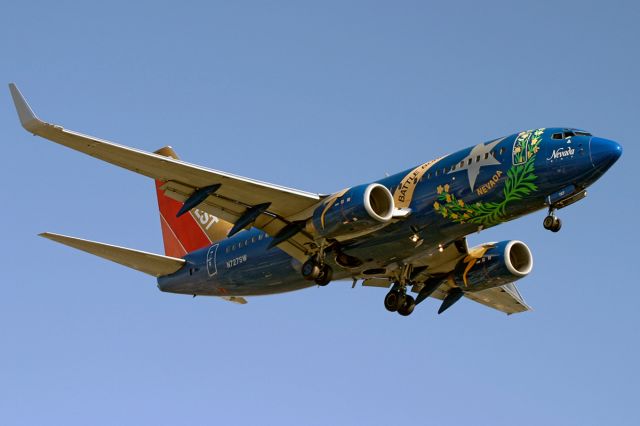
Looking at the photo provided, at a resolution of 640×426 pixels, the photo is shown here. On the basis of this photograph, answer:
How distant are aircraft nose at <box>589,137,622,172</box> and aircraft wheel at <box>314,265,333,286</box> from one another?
9855mm

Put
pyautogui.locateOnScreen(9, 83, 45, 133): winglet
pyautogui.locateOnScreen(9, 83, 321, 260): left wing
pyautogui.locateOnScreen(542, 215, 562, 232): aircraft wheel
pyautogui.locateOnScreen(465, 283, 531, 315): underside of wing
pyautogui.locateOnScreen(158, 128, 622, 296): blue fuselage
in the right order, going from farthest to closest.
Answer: pyautogui.locateOnScreen(465, 283, 531, 315): underside of wing < pyautogui.locateOnScreen(542, 215, 562, 232): aircraft wheel < pyautogui.locateOnScreen(158, 128, 622, 296): blue fuselage < pyautogui.locateOnScreen(9, 83, 321, 260): left wing < pyautogui.locateOnScreen(9, 83, 45, 133): winglet

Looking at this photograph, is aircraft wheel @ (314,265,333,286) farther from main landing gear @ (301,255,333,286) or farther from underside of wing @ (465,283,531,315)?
underside of wing @ (465,283,531,315)

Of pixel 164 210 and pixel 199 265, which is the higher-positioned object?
pixel 164 210

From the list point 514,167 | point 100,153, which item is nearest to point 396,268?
point 514,167

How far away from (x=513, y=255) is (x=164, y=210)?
15.7 metres

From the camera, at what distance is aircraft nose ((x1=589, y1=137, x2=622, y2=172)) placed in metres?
32.2

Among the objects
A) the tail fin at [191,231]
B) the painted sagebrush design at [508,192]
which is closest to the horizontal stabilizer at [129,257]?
the tail fin at [191,231]

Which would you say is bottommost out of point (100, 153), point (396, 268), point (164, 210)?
point (396, 268)

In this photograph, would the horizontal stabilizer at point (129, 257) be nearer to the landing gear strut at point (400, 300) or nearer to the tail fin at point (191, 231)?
the tail fin at point (191, 231)

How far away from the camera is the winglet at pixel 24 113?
32031 millimetres

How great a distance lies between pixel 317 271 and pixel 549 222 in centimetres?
816

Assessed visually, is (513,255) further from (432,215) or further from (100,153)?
(100,153)

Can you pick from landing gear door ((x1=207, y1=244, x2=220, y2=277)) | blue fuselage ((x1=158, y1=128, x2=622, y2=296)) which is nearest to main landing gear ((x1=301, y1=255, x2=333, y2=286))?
blue fuselage ((x1=158, y1=128, x2=622, y2=296))

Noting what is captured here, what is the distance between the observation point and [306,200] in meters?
36.2
